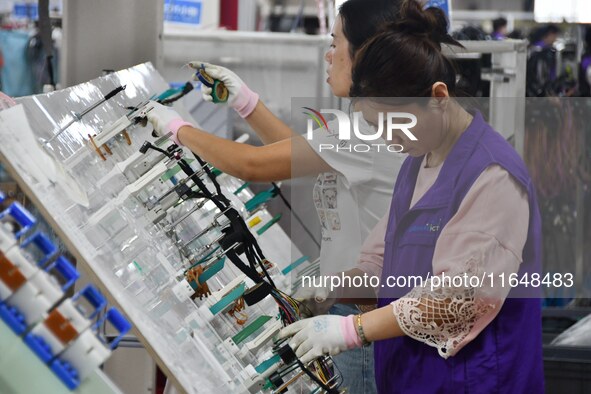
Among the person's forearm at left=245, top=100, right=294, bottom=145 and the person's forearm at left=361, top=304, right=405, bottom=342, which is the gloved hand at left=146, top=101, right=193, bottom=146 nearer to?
the person's forearm at left=245, top=100, right=294, bottom=145

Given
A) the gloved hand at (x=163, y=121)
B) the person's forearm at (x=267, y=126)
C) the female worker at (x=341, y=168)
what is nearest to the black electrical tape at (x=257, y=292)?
the female worker at (x=341, y=168)

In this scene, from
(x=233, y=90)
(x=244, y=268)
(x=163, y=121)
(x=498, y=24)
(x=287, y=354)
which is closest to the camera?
(x=287, y=354)

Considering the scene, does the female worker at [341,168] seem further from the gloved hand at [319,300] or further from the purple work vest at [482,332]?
the purple work vest at [482,332]

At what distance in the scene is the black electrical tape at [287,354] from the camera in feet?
7.05

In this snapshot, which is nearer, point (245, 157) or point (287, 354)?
point (287, 354)

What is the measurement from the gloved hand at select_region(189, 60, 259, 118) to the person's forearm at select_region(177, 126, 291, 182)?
0.31m

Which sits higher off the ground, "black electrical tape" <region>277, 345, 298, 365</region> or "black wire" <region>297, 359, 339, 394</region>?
"black electrical tape" <region>277, 345, 298, 365</region>

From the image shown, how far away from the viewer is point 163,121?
272cm

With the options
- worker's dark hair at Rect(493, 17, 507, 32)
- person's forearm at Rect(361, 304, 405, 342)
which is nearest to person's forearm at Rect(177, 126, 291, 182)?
person's forearm at Rect(361, 304, 405, 342)

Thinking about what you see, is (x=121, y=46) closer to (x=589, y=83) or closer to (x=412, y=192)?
(x=412, y=192)

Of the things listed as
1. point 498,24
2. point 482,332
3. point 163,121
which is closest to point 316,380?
point 482,332

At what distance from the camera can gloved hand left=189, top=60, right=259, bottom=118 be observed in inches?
117

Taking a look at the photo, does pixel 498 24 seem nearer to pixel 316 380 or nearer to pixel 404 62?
pixel 404 62

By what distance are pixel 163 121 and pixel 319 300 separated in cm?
61
